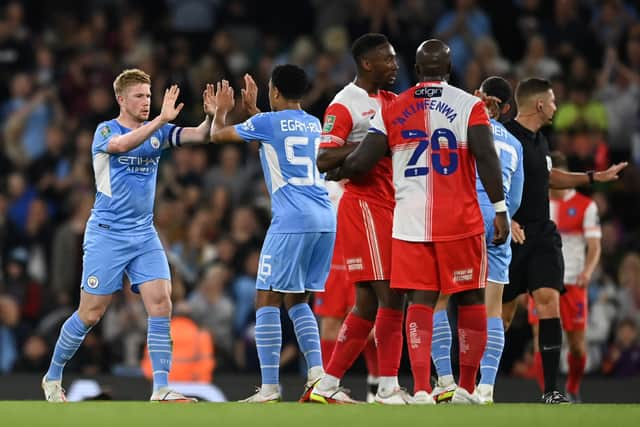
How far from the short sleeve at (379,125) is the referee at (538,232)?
194 centimetres

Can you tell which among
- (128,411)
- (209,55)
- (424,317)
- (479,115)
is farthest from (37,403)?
(209,55)

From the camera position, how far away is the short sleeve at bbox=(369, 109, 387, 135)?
8477 mm

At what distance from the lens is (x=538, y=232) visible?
1021 cm

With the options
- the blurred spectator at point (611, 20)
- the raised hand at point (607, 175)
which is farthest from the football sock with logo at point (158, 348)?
the blurred spectator at point (611, 20)

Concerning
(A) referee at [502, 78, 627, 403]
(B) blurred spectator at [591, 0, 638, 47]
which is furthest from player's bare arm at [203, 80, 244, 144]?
(B) blurred spectator at [591, 0, 638, 47]

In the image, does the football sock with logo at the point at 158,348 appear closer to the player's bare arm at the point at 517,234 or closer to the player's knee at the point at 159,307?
the player's knee at the point at 159,307

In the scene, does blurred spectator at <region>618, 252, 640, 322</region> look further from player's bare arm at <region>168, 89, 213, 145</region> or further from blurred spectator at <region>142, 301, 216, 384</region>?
player's bare arm at <region>168, 89, 213, 145</region>

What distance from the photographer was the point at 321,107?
50.3 feet

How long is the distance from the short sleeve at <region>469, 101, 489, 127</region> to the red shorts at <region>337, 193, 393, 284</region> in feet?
2.97

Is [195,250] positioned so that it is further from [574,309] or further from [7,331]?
[574,309]

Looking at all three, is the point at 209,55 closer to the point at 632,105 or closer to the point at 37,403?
the point at 632,105

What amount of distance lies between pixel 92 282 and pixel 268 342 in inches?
51.5

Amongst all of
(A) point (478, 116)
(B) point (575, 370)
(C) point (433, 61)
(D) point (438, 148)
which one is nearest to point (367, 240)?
(D) point (438, 148)

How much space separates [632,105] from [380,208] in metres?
8.86
